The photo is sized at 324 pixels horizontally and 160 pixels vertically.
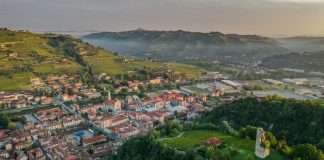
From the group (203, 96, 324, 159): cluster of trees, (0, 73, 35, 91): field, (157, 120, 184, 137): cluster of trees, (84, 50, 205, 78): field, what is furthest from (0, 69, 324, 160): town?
(203, 96, 324, 159): cluster of trees

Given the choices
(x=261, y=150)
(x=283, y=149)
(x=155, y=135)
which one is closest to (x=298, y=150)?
(x=283, y=149)

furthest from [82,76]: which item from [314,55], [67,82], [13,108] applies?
[314,55]

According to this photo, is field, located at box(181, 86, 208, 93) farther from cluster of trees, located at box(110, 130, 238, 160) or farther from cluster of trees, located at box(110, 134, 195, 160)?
cluster of trees, located at box(110, 134, 195, 160)

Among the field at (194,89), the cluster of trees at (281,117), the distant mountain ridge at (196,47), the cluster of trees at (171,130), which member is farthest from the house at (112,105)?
the distant mountain ridge at (196,47)

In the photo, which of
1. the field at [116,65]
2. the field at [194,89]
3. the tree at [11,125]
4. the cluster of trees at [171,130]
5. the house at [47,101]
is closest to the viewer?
the cluster of trees at [171,130]

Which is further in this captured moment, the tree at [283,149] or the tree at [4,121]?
the tree at [4,121]

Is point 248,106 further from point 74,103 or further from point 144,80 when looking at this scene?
point 144,80

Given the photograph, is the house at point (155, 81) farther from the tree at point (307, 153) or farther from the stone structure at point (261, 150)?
the tree at point (307, 153)

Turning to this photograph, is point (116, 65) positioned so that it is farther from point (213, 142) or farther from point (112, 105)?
point (213, 142)
